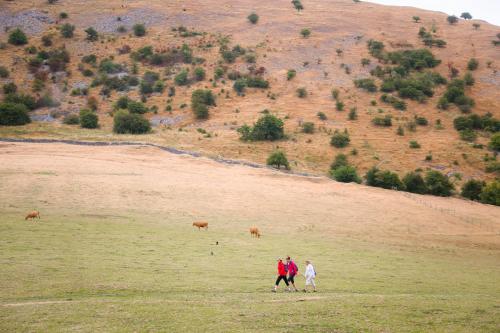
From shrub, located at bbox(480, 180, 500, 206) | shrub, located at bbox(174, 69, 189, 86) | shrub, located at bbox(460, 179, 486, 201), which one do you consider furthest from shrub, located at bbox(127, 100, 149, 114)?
shrub, located at bbox(480, 180, 500, 206)

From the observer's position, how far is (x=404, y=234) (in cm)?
3838

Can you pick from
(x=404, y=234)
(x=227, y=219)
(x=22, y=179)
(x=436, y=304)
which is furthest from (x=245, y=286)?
(x=22, y=179)

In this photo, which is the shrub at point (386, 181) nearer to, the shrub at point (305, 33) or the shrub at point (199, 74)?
the shrub at point (199, 74)

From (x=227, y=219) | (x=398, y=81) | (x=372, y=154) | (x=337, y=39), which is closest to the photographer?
(x=227, y=219)

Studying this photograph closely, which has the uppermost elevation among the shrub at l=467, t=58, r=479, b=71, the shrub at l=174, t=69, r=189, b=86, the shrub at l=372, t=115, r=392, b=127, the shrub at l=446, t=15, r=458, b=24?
the shrub at l=446, t=15, r=458, b=24

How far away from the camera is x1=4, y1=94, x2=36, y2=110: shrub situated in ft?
266

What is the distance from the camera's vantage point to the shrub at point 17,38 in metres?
103

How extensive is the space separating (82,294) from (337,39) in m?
104

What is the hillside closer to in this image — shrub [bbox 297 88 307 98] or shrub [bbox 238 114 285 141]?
shrub [bbox 297 88 307 98]

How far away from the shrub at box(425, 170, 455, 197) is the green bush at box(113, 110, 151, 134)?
41.6m

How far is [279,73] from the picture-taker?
98.8 meters

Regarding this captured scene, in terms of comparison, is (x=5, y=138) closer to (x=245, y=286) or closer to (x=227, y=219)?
(x=227, y=219)

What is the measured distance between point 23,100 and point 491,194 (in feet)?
239

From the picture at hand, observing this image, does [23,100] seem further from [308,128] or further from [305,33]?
[305,33]
